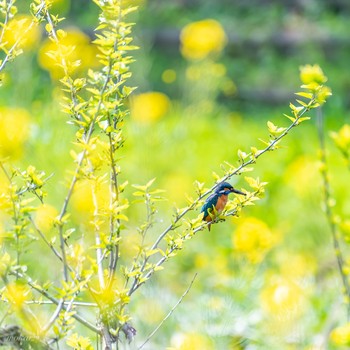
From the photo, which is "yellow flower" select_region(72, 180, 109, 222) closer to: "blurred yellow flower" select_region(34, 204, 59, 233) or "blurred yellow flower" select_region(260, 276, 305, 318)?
"blurred yellow flower" select_region(34, 204, 59, 233)

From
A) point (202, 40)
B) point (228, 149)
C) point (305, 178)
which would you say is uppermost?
point (202, 40)

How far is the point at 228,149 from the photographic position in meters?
6.55

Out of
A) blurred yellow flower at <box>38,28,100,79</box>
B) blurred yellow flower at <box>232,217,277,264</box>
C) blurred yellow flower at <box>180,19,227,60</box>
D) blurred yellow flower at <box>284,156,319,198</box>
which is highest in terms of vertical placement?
blurred yellow flower at <box>38,28,100,79</box>

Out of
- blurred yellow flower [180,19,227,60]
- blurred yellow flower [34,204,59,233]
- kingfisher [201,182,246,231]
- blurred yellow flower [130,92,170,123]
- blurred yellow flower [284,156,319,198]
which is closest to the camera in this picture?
blurred yellow flower [34,204,59,233]

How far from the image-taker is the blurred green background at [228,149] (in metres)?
3.23

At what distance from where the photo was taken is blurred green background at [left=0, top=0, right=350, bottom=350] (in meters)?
3.23

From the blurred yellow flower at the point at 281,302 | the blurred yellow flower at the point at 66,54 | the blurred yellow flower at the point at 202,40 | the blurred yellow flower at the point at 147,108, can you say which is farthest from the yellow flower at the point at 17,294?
the blurred yellow flower at the point at 202,40

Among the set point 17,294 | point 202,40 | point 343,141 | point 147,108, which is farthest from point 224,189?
point 202,40

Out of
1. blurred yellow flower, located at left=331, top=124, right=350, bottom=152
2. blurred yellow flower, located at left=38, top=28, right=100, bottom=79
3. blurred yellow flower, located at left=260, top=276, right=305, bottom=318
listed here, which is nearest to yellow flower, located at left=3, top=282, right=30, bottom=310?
blurred yellow flower, located at left=38, top=28, right=100, bottom=79

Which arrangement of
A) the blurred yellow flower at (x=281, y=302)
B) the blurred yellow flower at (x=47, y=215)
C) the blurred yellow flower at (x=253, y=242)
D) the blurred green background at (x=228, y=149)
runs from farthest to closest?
the blurred yellow flower at (x=253, y=242)
the blurred green background at (x=228, y=149)
the blurred yellow flower at (x=281, y=302)
the blurred yellow flower at (x=47, y=215)

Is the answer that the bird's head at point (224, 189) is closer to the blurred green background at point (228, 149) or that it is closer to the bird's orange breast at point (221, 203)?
the bird's orange breast at point (221, 203)

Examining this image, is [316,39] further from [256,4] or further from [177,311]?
[177,311]

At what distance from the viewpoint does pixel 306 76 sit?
1816 millimetres

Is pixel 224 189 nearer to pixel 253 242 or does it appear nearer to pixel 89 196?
pixel 89 196
